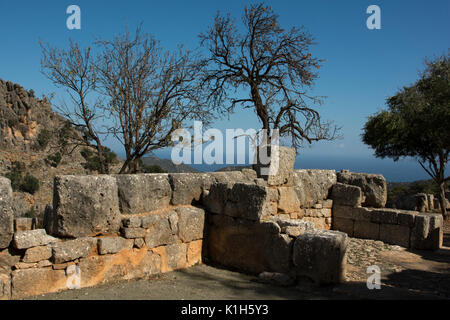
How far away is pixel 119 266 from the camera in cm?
502

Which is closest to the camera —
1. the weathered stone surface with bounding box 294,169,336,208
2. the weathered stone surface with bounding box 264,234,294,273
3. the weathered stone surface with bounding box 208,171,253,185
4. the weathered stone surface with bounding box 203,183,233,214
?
the weathered stone surface with bounding box 264,234,294,273

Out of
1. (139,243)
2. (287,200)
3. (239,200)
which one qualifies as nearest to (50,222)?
(139,243)

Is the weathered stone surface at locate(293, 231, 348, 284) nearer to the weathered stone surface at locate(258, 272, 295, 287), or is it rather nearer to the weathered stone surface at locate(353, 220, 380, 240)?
the weathered stone surface at locate(258, 272, 295, 287)

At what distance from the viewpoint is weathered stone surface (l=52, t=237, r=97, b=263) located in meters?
4.44

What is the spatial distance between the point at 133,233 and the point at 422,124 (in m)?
13.9

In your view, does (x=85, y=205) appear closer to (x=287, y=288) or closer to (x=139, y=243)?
(x=139, y=243)

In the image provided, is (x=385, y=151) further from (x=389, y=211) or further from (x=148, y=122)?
(x=148, y=122)

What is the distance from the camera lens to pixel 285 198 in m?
7.31

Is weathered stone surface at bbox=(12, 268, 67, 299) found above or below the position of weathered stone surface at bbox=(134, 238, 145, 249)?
below

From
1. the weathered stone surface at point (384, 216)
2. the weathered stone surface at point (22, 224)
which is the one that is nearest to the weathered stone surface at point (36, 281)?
the weathered stone surface at point (22, 224)

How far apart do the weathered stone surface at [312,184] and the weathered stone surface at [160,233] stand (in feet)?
11.3

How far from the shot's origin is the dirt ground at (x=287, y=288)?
427cm

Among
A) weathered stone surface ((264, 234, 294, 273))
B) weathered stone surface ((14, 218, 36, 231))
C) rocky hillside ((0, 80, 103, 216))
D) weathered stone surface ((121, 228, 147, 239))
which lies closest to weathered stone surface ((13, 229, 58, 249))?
weathered stone surface ((14, 218, 36, 231))

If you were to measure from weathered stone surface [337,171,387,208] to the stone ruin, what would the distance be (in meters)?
1.06
